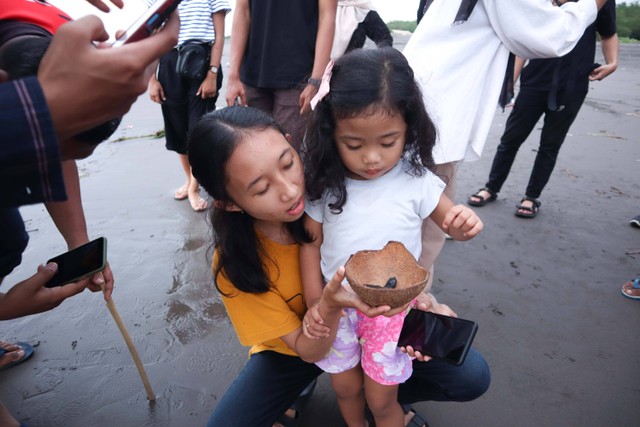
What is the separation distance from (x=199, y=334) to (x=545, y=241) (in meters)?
2.39

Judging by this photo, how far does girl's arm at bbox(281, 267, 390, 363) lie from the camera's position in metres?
1.08

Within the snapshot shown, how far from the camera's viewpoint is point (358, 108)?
4.01 ft

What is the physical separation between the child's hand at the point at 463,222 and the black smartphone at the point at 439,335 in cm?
27

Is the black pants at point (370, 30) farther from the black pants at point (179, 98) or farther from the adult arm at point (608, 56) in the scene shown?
Answer: the adult arm at point (608, 56)

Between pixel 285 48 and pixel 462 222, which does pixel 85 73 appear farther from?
pixel 285 48

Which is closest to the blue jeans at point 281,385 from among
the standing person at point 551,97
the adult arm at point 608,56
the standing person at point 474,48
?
the standing person at point 474,48

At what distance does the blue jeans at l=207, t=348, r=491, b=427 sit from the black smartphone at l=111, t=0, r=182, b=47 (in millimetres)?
1112

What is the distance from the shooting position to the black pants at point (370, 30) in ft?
7.74

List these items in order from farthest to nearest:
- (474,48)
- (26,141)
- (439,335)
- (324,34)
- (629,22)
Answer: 1. (629,22)
2. (324,34)
3. (474,48)
4. (439,335)
5. (26,141)

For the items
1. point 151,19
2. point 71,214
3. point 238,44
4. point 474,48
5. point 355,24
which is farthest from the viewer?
point 238,44

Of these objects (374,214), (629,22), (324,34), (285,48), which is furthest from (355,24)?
(629,22)

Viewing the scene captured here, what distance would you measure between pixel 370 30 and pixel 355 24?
0.31ft

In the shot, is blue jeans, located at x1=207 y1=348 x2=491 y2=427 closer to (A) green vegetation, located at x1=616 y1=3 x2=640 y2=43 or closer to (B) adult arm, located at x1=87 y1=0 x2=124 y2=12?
(B) adult arm, located at x1=87 y1=0 x2=124 y2=12

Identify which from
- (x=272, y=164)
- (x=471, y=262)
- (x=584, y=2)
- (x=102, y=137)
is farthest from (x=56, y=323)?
(x=584, y=2)
